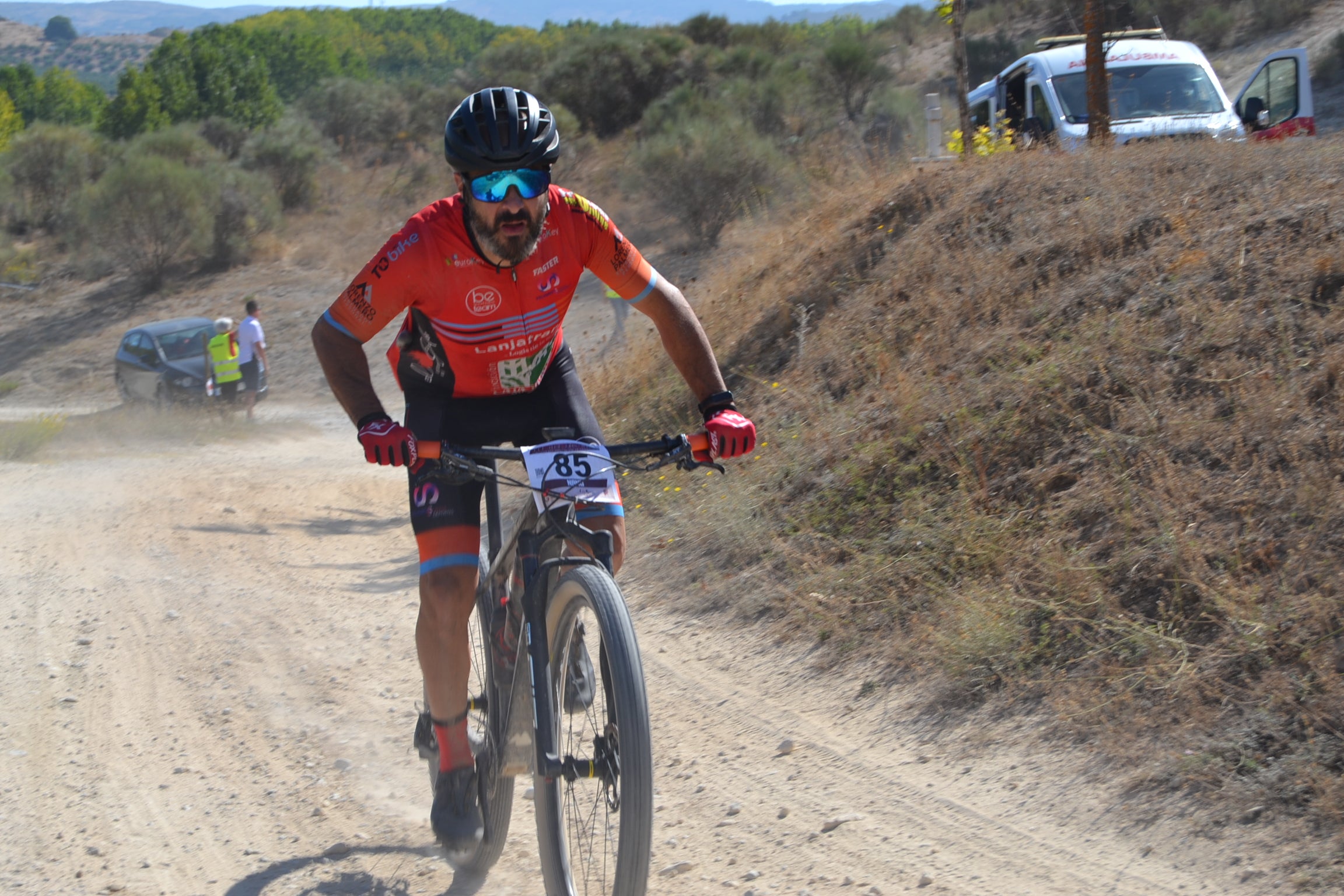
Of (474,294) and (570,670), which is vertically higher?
(474,294)

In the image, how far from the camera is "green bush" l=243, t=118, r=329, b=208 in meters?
35.3

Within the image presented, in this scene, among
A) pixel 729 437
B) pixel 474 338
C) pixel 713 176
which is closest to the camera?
pixel 729 437

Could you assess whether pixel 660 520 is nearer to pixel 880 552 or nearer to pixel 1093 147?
pixel 880 552

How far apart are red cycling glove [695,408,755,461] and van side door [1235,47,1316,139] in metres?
9.74

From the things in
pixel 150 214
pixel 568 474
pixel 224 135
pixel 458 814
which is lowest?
pixel 458 814

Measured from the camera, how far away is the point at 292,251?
30.3 m

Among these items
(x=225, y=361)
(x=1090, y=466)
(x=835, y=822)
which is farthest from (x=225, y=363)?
(x=835, y=822)

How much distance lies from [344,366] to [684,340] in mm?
1053

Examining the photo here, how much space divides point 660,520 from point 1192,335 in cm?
362

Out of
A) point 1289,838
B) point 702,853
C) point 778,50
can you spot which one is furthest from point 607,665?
point 778,50

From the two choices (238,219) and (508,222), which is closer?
(508,222)

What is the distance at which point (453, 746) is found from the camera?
362cm

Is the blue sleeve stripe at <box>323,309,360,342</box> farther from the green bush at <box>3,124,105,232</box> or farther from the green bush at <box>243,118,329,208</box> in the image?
the green bush at <box>3,124,105,232</box>

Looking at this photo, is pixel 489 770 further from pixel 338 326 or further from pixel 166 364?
pixel 166 364
